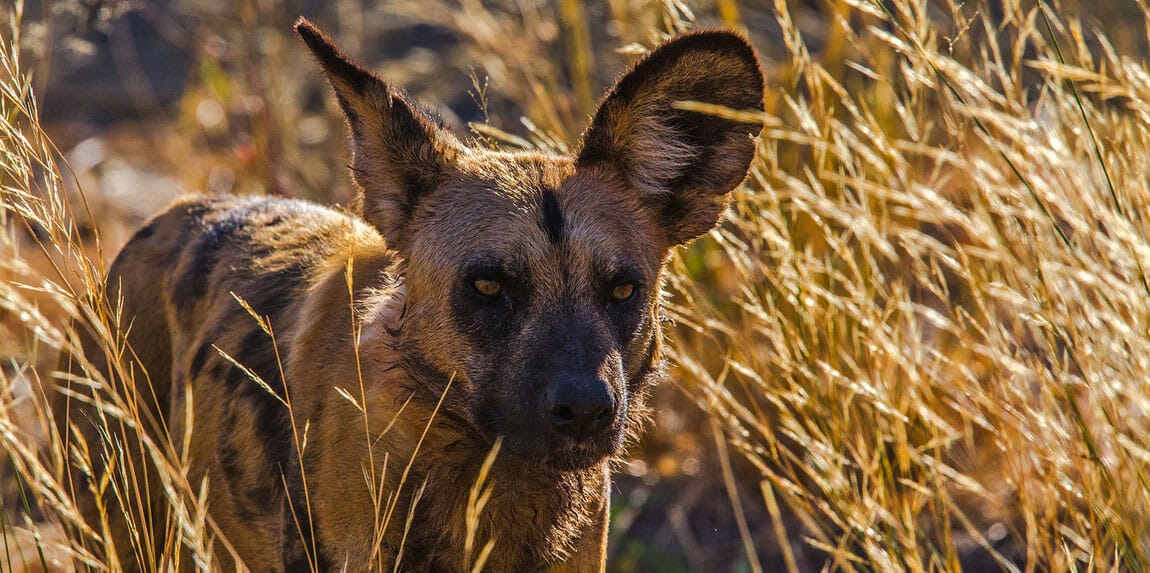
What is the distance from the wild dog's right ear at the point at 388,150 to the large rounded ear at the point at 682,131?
1.38 ft

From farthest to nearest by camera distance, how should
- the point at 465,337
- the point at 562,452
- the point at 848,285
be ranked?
the point at 848,285, the point at 465,337, the point at 562,452

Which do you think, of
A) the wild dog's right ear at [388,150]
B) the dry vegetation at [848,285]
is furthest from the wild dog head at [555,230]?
the dry vegetation at [848,285]

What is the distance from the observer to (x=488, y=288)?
305cm

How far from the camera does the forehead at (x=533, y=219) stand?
307cm

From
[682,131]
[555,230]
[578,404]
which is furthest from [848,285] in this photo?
[578,404]

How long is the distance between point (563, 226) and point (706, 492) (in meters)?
2.60

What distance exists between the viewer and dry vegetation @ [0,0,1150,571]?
2752mm

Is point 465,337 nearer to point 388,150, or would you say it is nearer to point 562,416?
point 562,416

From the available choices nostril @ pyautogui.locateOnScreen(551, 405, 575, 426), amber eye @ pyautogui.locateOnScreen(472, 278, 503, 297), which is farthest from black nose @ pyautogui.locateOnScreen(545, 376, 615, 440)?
amber eye @ pyautogui.locateOnScreen(472, 278, 503, 297)

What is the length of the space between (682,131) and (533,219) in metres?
0.54

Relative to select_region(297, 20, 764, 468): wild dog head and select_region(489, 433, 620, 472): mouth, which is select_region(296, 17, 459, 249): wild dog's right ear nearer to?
select_region(297, 20, 764, 468): wild dog head

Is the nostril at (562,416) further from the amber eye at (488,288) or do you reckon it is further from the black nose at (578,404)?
the amber eye at (488,288)

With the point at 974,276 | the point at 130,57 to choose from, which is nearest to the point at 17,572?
the point at 974,276

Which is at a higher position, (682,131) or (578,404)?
(682,131)
